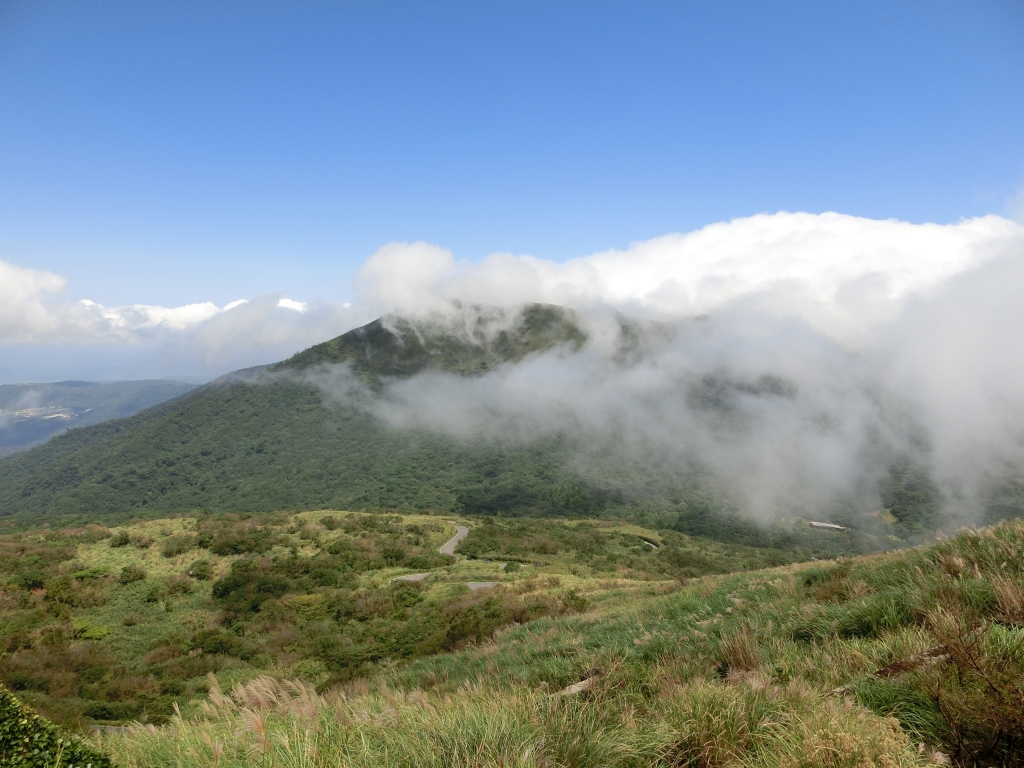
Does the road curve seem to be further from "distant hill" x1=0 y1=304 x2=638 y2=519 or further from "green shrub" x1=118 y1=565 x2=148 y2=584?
"distant hill" x1=0 y1=304 x2=638 y2=519

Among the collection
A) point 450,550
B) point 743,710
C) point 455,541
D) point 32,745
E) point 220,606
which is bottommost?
point 455,541

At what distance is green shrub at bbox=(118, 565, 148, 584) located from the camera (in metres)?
22.6

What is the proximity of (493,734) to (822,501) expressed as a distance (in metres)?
195

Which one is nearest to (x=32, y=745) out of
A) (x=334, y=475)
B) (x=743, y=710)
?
(x=743, y=710)

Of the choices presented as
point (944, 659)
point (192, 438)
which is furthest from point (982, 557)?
point (192, 438)

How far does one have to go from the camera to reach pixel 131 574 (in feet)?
75.0

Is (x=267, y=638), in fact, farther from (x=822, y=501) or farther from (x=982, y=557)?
(x=822, y=501)

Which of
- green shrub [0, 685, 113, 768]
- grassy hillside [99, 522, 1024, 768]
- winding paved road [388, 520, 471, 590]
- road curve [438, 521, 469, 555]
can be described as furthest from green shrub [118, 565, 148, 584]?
green shrub [0, 685, 113, 768]

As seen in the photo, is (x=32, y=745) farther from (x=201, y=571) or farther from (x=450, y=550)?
(x=450, y=550)

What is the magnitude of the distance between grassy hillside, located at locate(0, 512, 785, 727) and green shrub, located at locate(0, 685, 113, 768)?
547cm

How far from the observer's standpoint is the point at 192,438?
148m

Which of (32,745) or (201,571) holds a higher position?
(32,745)

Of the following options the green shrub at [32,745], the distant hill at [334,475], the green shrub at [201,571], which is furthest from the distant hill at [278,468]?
the green shrub at [32,745]

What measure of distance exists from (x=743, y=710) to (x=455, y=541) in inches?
1869
